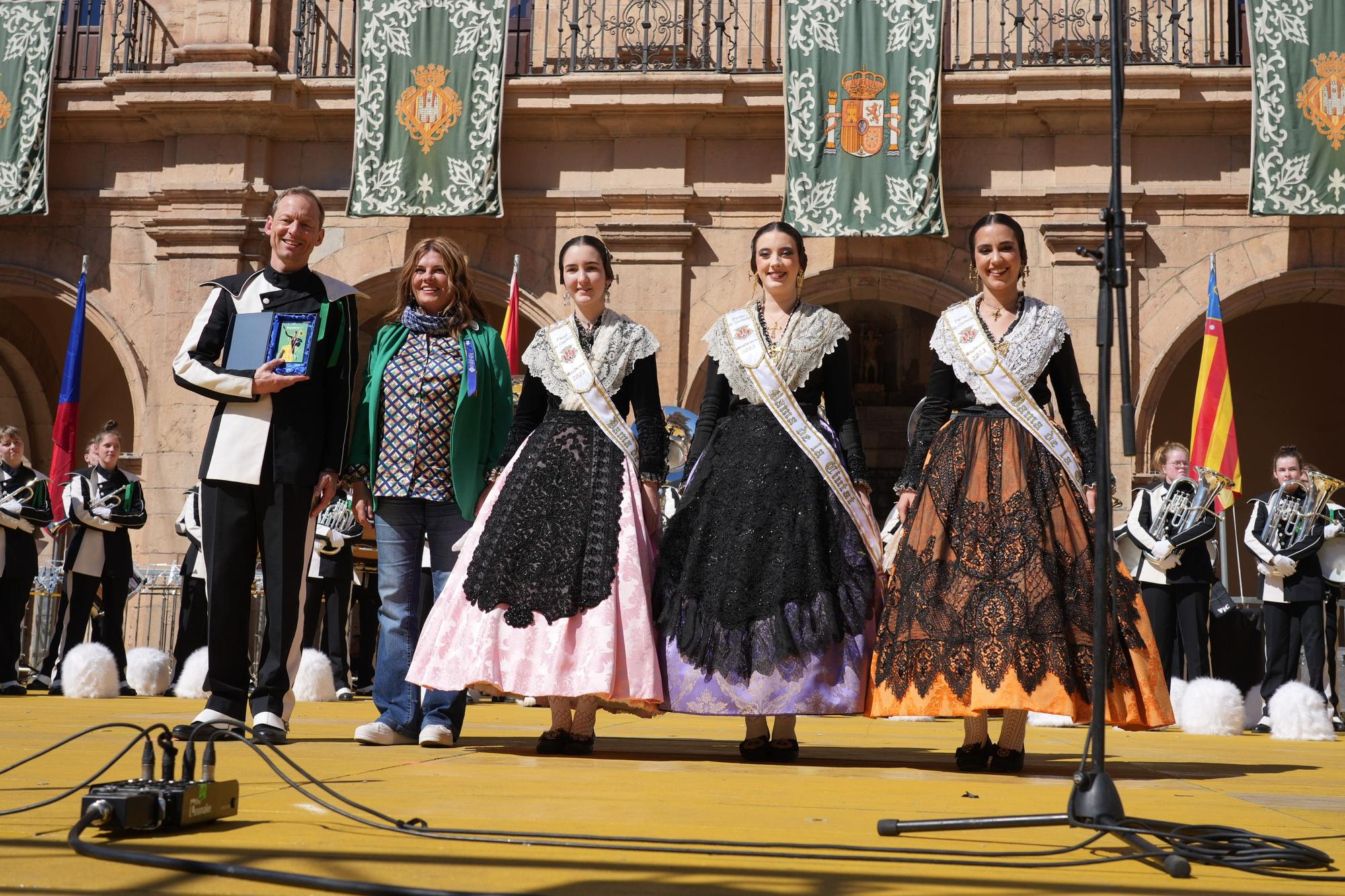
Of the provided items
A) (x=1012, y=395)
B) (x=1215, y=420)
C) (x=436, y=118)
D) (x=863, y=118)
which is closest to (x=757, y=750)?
(x=1012, y=395)

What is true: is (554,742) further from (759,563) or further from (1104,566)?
(1104,566)

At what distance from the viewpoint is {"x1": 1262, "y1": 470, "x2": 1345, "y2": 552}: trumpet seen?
8.60 metres

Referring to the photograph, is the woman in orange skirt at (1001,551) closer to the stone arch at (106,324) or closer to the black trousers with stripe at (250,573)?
the black trousers with stripe at (250,573)

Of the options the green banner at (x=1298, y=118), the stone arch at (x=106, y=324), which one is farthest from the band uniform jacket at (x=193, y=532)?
the green banner at (x=1298, y=118)

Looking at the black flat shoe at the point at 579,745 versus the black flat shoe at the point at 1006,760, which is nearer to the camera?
the black flat shoe at the point at 1006,760

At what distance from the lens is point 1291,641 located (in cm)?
864

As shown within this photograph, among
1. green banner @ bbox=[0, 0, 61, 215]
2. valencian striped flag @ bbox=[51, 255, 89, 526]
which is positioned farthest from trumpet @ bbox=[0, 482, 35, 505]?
green banner @ bbox=[0, 0, 61, 215]

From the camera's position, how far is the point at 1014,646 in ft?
13.6

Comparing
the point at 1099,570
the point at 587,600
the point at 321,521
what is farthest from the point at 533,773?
the point at 321,521

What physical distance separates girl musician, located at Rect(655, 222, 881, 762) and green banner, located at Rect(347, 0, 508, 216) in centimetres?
846

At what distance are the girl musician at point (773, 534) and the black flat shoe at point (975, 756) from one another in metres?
0.34

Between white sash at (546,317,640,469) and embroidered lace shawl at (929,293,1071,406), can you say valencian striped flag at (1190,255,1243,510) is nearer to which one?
embroidered lace shawl at (929,293,1071,406)

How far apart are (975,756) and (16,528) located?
7547mm

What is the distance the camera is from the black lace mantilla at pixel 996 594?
4.15m
